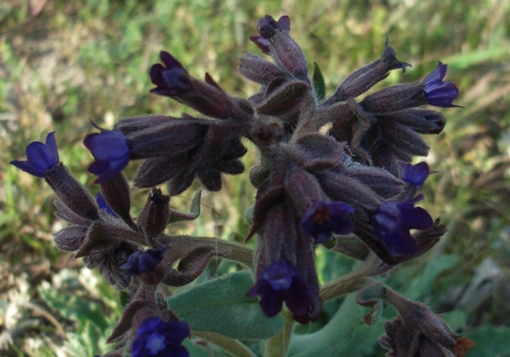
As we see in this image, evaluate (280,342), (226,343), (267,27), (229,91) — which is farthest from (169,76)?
(229,91)

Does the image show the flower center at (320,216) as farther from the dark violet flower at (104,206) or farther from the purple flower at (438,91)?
the dark violet flower at (104,206)

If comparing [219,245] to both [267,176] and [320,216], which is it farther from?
[320,216]

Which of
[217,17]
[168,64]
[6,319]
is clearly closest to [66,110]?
[217,17]

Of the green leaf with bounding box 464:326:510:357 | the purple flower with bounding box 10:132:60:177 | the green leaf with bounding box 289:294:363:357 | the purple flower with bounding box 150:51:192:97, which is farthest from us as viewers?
the green leaf with bounding box 464:326:510:357

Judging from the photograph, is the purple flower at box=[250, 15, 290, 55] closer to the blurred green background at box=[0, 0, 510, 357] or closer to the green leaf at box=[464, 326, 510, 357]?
the blurred green background at box=[0, 0, 510, 357]

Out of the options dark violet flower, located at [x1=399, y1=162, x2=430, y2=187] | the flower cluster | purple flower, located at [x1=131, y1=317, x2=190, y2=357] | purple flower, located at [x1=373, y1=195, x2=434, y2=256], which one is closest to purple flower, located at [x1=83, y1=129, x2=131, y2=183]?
the flower cluster

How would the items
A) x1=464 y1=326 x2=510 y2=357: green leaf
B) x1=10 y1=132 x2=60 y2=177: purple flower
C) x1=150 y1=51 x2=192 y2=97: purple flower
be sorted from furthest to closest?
x1=464 y1=326 x2=510 y2=357: green leaf, x1=10 y1=132 x2=60 y2=177: purple flower, x1=150 y1=51 x2=192 y2=97: purple flower

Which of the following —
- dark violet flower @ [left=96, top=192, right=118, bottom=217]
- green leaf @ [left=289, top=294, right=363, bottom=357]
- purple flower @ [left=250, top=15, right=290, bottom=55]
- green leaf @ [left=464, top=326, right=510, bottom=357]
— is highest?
purple flower @ [left=250, top=15, right=290, bottom=55]
